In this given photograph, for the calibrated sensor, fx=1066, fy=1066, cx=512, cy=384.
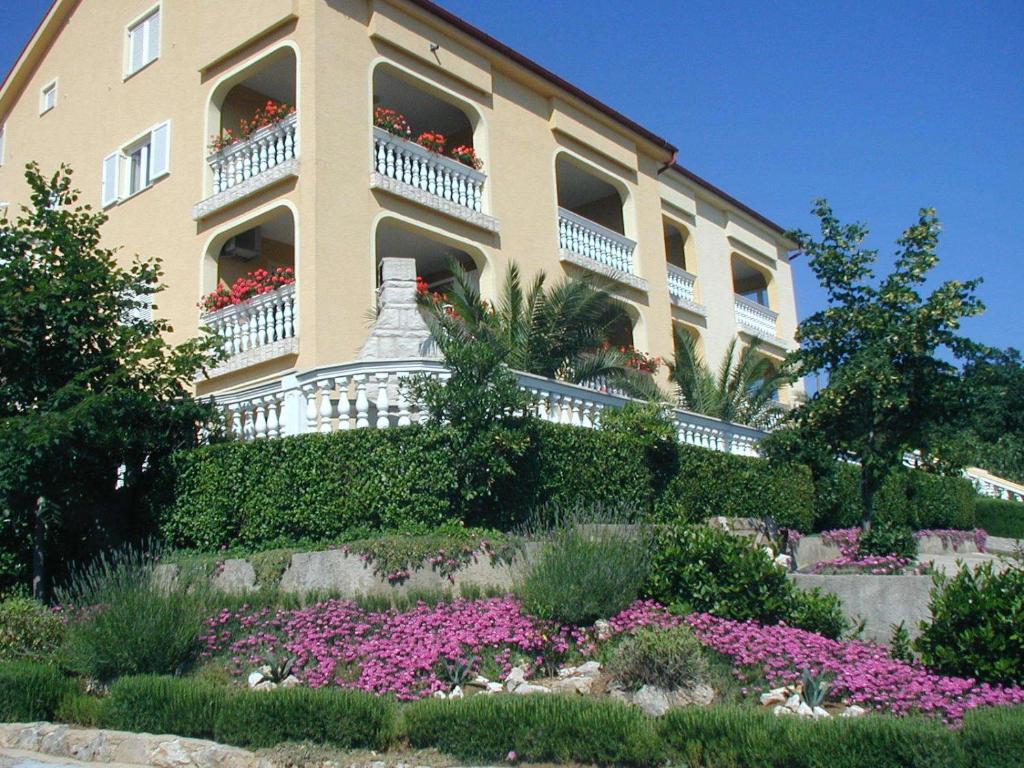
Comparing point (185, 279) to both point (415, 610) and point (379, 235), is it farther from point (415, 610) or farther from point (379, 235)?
point (415, 610)

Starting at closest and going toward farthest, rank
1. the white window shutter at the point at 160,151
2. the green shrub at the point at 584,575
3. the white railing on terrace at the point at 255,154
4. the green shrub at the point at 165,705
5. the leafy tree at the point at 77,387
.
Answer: the green shrub at the point at 165,705
the green shrub at the point at 584,575
the leafy tree at the point at 77,387
the white railing on terrace at the point at 255,154
the white window shutter at the point at 160,151

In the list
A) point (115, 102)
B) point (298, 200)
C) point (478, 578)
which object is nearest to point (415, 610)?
point (478, 578)

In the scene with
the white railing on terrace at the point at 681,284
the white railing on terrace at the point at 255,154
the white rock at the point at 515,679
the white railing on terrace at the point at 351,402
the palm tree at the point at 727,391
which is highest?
the white railing on terrace at the point at 255,154

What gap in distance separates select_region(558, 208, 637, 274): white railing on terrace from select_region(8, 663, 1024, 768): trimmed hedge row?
1444 centimetres

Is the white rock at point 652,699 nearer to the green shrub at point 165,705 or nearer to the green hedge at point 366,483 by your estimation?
the green shrub at point 165,705

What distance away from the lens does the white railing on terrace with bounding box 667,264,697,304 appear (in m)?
25.5

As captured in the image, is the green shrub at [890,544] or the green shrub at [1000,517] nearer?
the green shrub at [890,544]

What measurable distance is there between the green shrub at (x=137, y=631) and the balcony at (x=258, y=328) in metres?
6.72

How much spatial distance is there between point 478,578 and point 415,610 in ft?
2.92

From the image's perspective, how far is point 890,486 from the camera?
68.2 ft

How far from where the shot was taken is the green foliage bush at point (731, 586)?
10328 millimetres

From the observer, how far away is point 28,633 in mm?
10578

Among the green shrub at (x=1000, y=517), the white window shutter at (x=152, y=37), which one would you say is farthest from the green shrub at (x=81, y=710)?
the green shrub at (x=1000, y=517)

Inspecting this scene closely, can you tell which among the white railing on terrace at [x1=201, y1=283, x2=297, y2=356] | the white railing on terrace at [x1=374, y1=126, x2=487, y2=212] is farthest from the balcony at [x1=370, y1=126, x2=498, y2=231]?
the white railing on terrace at [x1=201, y1=283, x2=297, y2=356]
